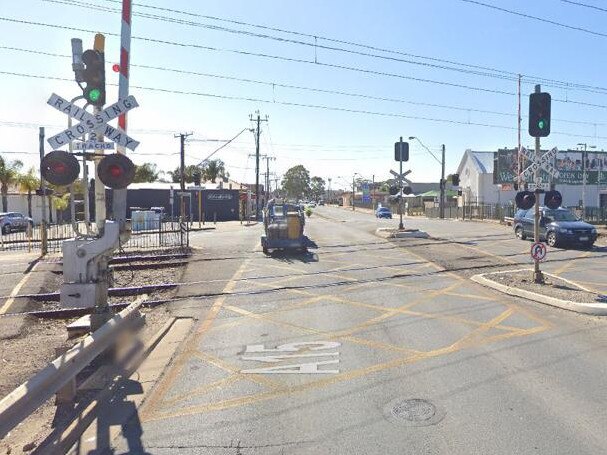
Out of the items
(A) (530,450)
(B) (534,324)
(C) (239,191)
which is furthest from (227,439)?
(C) (239,191)

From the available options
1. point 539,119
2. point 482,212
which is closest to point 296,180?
point 482,212

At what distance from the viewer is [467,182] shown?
5944 centimetres

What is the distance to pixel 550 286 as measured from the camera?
11.1m

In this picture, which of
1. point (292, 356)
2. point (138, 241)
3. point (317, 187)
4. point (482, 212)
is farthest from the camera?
point (317, 187)

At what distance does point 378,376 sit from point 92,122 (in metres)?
4.43

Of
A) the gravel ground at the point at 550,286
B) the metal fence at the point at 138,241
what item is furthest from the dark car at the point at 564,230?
the metal fence at the point at 138,241

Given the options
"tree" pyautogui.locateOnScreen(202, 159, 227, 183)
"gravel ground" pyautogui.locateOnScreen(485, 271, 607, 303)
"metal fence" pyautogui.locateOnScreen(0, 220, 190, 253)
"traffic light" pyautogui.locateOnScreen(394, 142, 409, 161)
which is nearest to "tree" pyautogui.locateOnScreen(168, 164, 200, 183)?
"tree" pyautogui.locateOnScreen(202, 159, 227, 183)

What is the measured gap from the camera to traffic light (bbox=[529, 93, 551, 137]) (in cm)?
1166

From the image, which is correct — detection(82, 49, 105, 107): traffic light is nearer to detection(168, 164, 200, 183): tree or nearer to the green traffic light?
the green traffic light

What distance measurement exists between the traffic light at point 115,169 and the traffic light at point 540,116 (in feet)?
30.3

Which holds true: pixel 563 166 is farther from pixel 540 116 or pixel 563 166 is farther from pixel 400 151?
pixel 540 116

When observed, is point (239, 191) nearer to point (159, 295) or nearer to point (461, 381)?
point (159, 295)

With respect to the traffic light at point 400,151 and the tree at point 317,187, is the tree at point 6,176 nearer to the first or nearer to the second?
the traffic light at point 400,151

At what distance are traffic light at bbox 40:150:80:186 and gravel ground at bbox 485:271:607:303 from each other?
8.68m
